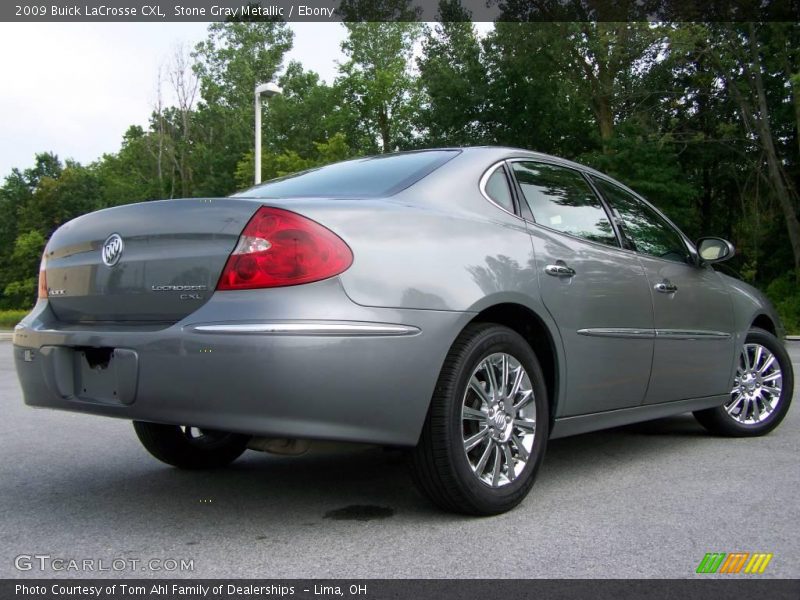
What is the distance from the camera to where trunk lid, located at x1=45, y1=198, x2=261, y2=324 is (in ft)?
10.0

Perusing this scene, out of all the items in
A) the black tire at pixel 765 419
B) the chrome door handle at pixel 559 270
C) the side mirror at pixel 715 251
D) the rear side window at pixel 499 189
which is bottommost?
the black tire at pixel 765 419

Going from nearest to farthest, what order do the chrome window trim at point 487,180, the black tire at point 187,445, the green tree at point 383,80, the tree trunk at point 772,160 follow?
the chrome window trim at point 487,180 < the black tire at point 187,445 < the tree trunk at point 772,160 < the green tree at point 383,80

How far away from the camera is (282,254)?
2980 mm

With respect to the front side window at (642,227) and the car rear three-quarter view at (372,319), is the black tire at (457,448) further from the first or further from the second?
the front side window at (642,227)

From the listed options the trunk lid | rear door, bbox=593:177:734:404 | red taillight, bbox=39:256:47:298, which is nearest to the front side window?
rear door, bbox=593:177:734:404

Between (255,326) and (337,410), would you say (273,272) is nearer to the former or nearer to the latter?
(255,326)

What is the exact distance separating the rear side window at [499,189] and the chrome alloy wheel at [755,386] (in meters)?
2.27

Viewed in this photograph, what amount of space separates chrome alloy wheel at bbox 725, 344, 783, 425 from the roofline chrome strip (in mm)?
3154

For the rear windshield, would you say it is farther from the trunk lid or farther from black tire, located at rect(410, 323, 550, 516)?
black tire, located at rect(410, 323, 550, 516)

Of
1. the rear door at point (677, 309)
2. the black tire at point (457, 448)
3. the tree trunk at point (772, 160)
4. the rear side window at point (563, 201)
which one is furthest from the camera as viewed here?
the tree trunk at point (772, 160)

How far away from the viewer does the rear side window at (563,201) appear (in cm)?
401

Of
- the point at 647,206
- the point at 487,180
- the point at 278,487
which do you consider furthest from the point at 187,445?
the point at 647,206

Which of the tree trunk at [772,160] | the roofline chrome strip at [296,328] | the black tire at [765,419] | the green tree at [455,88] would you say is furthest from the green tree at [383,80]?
the roofline chrome strip at [296,328]

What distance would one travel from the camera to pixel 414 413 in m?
3.10
